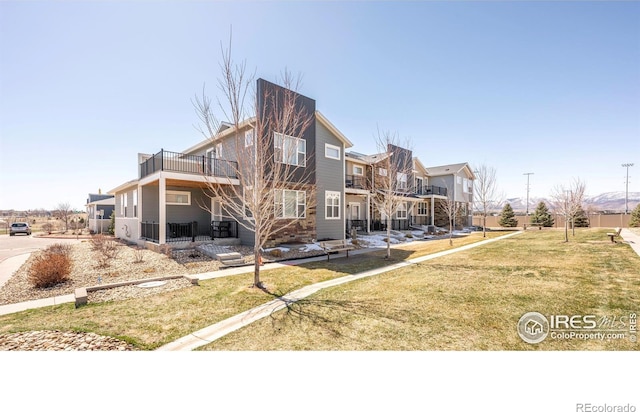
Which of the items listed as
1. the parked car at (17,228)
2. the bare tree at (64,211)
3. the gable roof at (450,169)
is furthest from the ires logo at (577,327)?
the bare tree at (64,211)

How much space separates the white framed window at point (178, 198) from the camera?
16.1 meters

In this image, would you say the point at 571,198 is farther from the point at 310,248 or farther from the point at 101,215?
the point at 101,215

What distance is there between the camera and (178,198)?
53.9 ft

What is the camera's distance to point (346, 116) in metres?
15.3

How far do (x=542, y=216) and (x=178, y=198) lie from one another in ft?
134

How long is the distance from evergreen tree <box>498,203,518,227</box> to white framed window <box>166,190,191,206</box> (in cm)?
3672

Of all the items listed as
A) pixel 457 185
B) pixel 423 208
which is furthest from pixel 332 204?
pixel 457 185

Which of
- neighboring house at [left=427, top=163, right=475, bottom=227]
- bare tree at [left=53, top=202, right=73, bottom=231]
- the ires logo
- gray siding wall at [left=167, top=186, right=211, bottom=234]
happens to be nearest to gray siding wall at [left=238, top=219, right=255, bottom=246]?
gray siding wall at [left=167, top=186, right=211, bottom=234]

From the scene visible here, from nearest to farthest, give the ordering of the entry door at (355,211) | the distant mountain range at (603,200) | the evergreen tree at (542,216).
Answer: the entry door at (355,211) → the distant mountain range at (603,200) → the evergreen tree at (542,216)

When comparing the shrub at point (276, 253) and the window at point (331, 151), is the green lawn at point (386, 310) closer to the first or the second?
the shrub at point (276, 253)

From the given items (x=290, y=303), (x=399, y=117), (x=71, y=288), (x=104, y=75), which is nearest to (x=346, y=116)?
(x=399, y=117)

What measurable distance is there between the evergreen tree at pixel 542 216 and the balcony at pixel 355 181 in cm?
2587
